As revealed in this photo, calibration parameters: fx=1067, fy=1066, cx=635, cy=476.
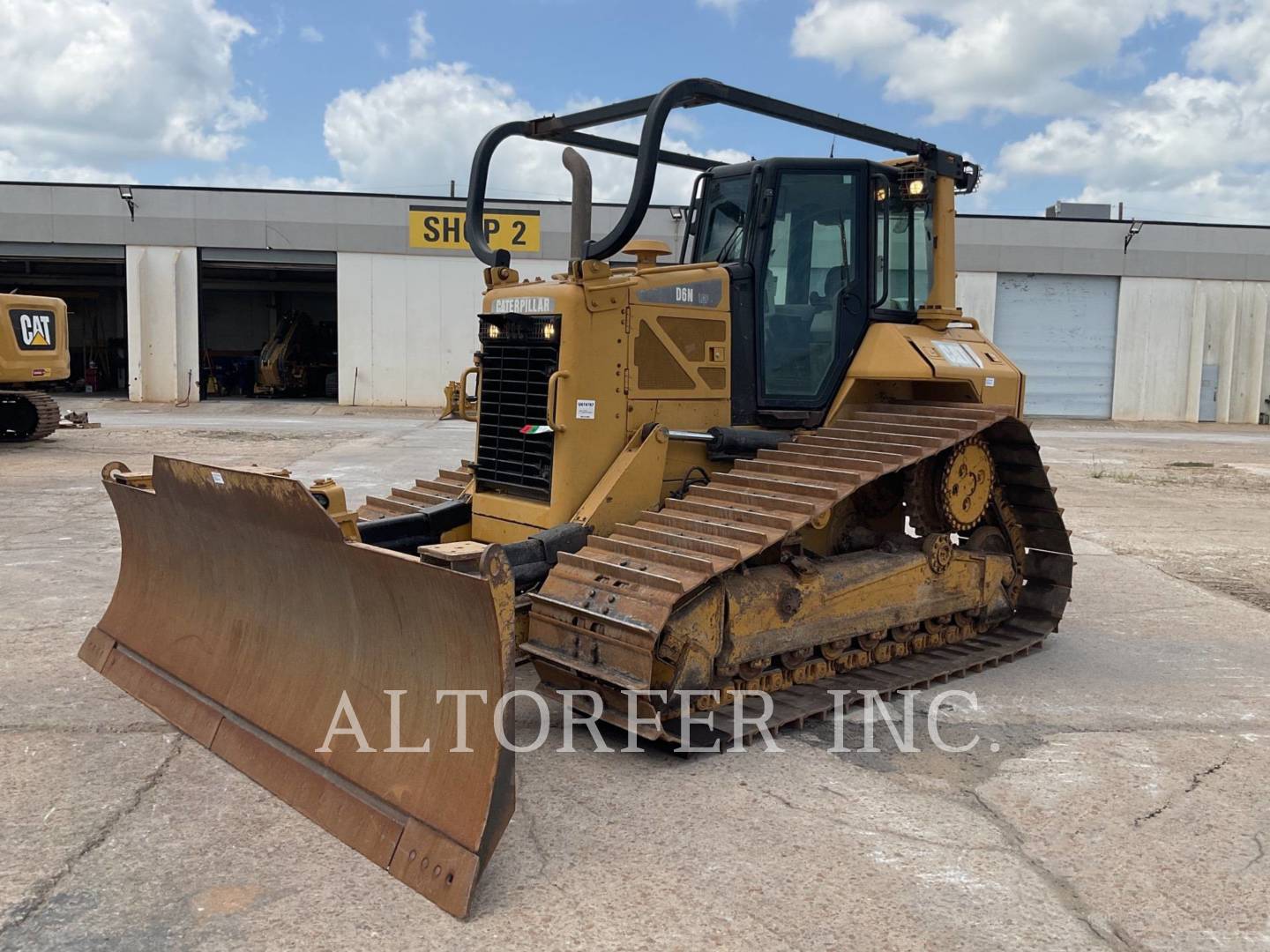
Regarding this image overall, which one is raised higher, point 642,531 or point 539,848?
point 642,531

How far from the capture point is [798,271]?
622 centimetres

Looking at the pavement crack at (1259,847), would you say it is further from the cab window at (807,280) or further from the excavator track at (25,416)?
the excavator track at (25,416)

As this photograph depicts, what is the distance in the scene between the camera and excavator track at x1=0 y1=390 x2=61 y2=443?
1759 centimetres

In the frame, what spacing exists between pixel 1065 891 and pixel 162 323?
28702mm

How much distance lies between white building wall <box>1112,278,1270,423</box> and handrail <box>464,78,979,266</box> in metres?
25.1

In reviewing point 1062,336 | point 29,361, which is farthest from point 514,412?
point 1062,336

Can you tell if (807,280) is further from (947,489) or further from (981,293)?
(981,293)

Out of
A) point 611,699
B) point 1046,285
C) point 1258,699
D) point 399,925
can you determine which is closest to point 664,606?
point 611,699

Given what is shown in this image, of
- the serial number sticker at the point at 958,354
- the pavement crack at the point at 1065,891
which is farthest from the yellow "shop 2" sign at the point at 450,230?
the pavement crack at the point at 1065,891

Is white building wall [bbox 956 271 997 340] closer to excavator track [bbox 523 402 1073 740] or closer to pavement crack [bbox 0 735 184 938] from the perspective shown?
excavator track [bbox 523 402 1073 740]

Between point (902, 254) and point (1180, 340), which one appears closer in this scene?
point (902, 254)

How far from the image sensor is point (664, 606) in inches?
175

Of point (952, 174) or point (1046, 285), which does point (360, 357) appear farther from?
point (952, 174)

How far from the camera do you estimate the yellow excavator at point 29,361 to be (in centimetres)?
1683
